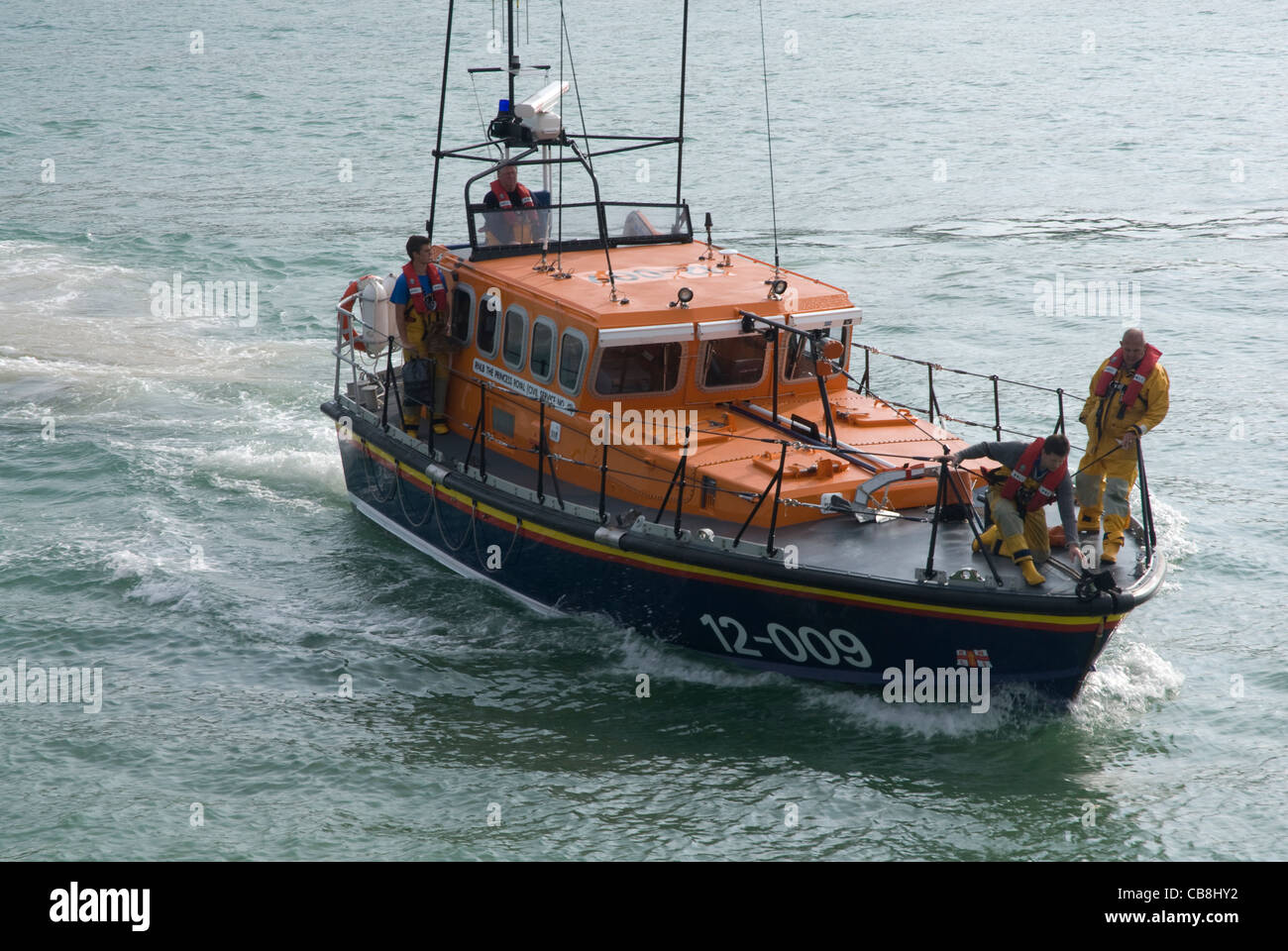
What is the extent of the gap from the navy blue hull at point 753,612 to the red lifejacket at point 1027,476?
0.75 metres

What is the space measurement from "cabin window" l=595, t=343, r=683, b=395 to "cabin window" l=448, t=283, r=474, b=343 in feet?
5.59

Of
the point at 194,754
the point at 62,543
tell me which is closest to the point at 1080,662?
the point at 194,754

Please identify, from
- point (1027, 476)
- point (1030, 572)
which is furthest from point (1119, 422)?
point (1030, 572)

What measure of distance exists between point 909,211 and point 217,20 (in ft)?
101

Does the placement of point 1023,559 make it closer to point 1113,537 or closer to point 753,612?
point 1113,537

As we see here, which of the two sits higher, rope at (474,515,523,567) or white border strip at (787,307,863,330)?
white border strip at (787,307,863,330)

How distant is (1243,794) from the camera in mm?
8906

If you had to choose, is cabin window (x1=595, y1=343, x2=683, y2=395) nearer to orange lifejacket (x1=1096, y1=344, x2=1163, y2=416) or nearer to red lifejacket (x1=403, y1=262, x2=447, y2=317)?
red lifejacket (x1=403, y1=262, x2=447, y2=317)

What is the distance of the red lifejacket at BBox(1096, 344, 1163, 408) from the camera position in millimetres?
8930

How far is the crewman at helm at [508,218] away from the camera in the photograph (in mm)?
11625

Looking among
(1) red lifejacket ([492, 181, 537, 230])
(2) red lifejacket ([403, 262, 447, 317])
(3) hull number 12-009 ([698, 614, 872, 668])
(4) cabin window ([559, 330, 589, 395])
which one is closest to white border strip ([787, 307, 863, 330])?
(4) cabin window ([559, 330, 589, 395])

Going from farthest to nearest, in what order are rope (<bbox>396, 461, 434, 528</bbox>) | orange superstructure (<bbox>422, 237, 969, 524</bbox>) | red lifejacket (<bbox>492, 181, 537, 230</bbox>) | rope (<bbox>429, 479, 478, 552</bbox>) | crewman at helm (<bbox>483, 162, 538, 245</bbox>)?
red lifejacket (<bbox>492, 181, 537, 230</bbox>) → rope (<bbox>396, 461, 434, 528</bbox>) → crewman at helm (<bbox>483, 162, 538, 245</bbox>) → rope (<bbox>429, 479, 478, 552</bbox>) → orange superstructure (<bbox>422, 237, 969, 524</bbox>)

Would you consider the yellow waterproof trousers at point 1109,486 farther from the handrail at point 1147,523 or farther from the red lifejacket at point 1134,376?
the red lifejacket at point 1134,376

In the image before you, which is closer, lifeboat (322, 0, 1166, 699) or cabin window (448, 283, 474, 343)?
lifeboat (322, 0, 1166, 699)
